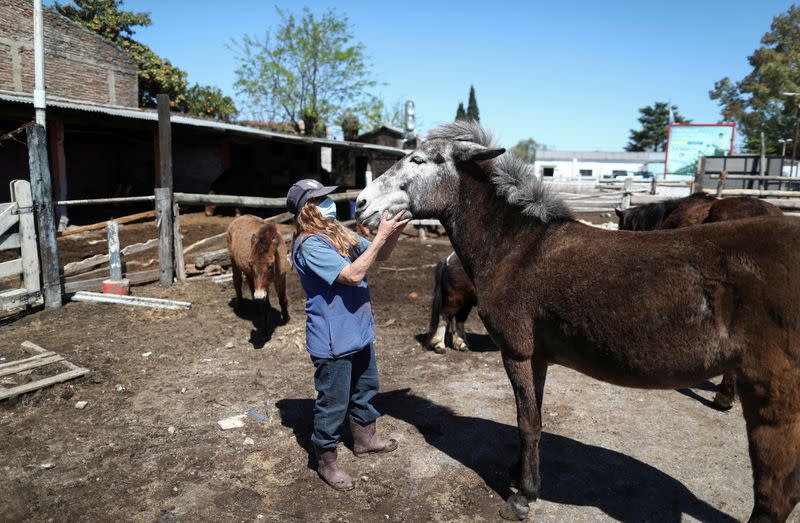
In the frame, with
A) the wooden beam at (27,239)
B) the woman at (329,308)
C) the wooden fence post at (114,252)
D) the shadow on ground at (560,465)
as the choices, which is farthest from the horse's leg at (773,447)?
the wooden fence post at (114,252)

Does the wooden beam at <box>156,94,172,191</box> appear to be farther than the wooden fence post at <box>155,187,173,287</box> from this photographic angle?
Yes

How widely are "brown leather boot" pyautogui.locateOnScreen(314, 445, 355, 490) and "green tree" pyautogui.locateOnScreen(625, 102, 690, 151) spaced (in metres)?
86.8

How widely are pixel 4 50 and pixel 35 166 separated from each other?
19.8 metres

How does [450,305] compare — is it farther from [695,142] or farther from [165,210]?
[695,142]

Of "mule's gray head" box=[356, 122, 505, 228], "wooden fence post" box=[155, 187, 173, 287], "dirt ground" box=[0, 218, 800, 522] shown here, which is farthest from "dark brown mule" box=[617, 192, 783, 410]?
"wooden fence post" box=[155, 187, 173, 287]

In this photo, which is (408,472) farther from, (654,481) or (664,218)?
(664,218)

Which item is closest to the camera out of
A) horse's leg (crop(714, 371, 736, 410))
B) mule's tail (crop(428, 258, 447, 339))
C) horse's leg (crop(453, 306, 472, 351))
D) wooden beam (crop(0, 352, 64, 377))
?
horse's leg (crop(714, 371, 736, 410))

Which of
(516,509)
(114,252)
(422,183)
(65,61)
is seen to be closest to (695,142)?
(65,61)

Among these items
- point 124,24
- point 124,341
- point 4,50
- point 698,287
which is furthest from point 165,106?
point 124,24

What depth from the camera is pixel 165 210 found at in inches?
349

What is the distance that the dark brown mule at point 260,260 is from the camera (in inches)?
266

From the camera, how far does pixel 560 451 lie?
410 cm

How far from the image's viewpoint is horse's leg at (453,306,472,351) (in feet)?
21.5

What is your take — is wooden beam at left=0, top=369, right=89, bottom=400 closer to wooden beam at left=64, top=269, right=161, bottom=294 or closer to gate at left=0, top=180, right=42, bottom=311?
gate at left=0, top=180, right=42, bottom=311
